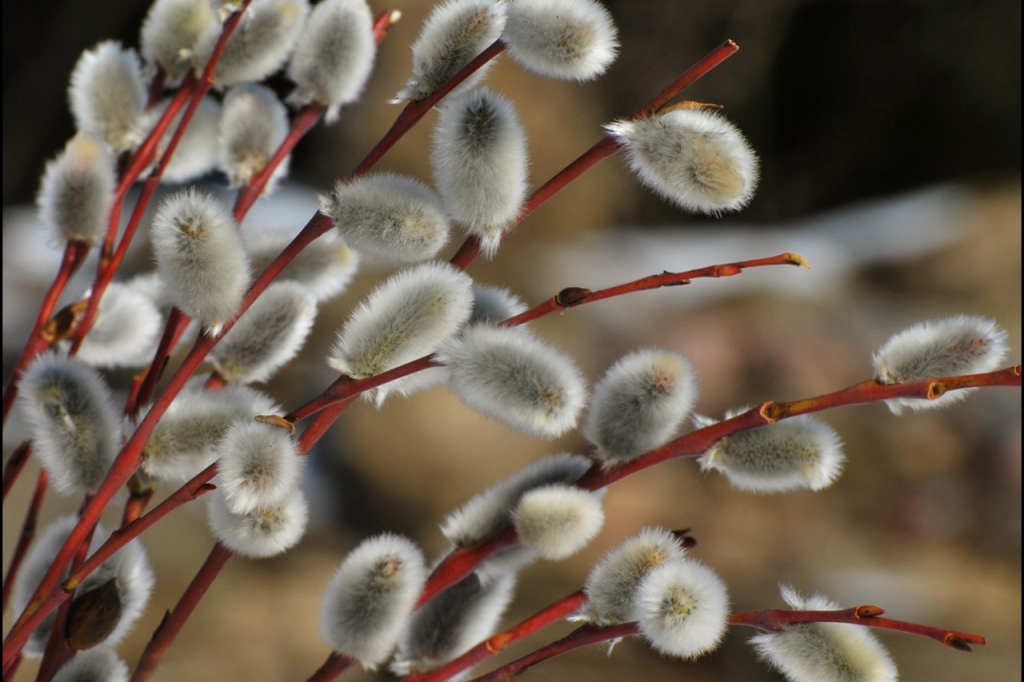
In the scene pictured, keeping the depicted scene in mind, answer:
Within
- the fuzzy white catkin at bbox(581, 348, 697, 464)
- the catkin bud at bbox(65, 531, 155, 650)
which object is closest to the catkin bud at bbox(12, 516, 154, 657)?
the catkin bud at bbox(65, 531, 155, 650)

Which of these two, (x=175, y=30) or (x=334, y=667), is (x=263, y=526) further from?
(x=175, y=30)

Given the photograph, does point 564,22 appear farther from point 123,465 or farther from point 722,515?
point 722,515

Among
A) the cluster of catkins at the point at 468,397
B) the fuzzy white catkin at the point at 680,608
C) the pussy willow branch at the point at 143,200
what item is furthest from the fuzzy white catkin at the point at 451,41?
the fuzzy white catkin at the point at 680,608

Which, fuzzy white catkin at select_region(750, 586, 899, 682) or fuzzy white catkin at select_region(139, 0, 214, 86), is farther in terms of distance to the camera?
fuzzy white catkin at select_region(139, 0, 214, 86)

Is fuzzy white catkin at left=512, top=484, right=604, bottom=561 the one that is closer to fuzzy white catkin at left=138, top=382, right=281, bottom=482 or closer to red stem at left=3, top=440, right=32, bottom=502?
fuzzy white catkin at left=138, top=382, right=281, bottom=482

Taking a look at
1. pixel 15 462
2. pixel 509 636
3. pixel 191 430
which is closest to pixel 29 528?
pixel 15 462

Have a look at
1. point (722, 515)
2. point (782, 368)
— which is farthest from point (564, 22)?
point (782, 368)
